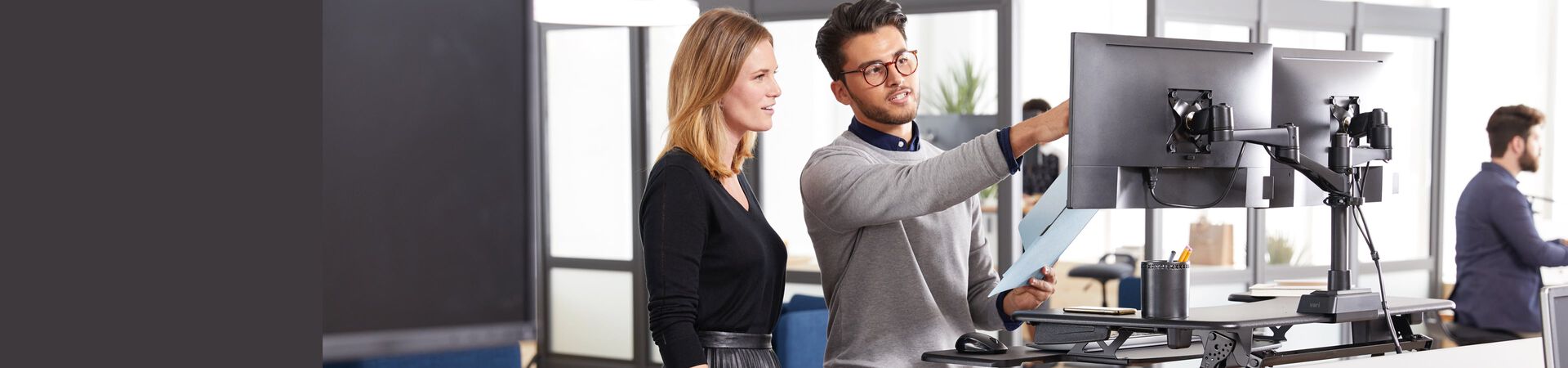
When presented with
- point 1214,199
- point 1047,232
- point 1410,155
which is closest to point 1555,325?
point 1214,199

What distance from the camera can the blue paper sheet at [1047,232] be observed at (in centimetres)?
184

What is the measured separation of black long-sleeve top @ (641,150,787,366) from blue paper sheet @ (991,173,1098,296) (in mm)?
374

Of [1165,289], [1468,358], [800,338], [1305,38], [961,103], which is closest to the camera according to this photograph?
[1165,289]

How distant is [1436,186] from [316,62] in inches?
233

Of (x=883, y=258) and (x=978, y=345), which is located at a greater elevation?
(x=883, y=258)

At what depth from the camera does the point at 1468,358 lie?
7.05 ft

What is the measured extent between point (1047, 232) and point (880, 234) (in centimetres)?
25

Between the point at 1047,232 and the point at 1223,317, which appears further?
the point at 1047,232

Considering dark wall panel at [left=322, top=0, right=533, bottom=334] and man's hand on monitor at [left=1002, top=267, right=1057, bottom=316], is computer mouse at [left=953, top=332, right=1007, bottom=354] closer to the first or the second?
man's hand on monitor at [left=1002, top=267, right=1057, bottom=316]

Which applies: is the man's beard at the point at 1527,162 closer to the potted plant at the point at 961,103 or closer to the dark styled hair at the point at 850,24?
the potted plant at the point at 961,103

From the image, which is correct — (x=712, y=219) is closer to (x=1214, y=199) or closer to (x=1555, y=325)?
(x=1214, y=199)

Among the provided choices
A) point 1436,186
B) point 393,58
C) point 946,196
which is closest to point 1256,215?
point 1436,186

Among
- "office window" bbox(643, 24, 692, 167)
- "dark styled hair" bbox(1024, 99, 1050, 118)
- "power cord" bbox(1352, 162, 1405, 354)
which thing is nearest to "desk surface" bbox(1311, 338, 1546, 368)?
"power cord" bbox(1352, 162, 1405, 354)

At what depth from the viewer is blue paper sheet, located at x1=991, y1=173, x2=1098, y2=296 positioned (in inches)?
72.6
